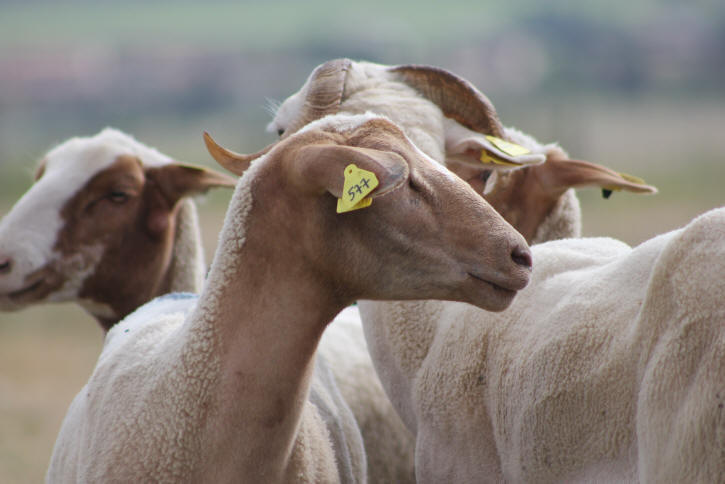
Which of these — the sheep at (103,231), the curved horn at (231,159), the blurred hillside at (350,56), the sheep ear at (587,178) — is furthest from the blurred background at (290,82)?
the sheep ear at (587,178)

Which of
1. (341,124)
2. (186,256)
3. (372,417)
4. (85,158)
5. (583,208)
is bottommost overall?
(583,208)

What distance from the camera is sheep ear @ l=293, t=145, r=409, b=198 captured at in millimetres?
2424

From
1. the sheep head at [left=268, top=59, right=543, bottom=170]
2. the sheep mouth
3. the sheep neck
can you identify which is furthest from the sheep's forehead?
the sheep mouth

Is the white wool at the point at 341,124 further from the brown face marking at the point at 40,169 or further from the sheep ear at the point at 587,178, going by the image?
the brown face marking at the point at 40,169

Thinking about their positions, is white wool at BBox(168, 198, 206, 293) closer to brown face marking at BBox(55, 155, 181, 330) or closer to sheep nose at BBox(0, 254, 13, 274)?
brown face marking at BBox(55, 155, 181, 330)

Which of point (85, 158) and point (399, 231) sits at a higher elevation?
point (399, 231)

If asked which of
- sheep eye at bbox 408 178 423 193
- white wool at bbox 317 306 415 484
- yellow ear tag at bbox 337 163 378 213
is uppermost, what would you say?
yellow ear tag at bbox 337 163 378 213

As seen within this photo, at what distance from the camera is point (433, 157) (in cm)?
370

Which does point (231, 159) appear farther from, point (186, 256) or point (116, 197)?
point (186, 256)

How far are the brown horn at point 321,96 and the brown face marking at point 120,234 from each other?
122 cm

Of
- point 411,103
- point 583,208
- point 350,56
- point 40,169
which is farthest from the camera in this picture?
point 350,56

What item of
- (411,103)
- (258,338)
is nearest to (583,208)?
(411,103)

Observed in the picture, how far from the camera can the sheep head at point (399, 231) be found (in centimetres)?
259

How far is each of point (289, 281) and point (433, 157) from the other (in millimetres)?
1256
